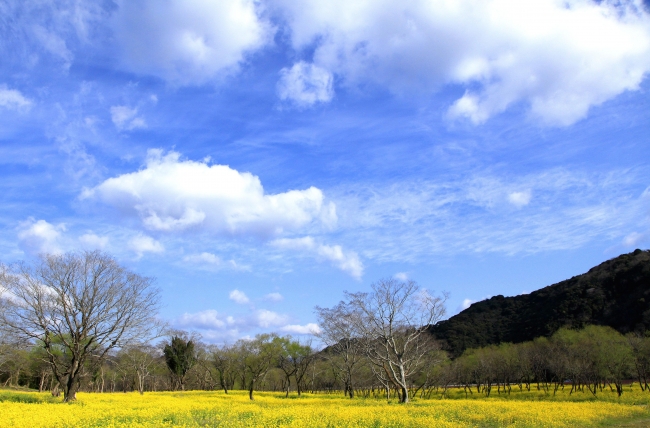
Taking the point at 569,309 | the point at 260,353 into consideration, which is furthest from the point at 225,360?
the point at 569,309

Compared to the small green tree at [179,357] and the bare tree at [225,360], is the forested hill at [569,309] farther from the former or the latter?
the small green tree at [179,357]

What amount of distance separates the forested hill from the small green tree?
56.7m

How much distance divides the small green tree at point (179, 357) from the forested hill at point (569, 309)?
5674cm

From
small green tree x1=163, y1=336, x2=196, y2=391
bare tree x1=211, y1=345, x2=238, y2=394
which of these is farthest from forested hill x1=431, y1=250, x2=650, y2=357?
small green tree x1=163, y1=336, x2=196, y2=391

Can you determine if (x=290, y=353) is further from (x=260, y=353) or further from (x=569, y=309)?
(x=569, y=309)

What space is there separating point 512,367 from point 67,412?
59.4m

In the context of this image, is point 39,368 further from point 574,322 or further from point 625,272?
point 625,272

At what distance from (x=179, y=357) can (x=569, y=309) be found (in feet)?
239

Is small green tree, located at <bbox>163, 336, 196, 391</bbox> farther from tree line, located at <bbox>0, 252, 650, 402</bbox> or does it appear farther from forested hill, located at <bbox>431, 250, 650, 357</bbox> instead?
forested hill, located at <bbox>431, 250, 650, 357</bbox>

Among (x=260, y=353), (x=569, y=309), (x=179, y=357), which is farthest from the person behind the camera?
(x=569, y=309)

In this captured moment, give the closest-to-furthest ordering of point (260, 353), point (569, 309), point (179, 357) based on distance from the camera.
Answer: point (260, 353)
point (179, 357)
point (569, 309)

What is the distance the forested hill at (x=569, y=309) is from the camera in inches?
2835

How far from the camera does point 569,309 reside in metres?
81.9

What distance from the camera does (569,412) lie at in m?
24.0
